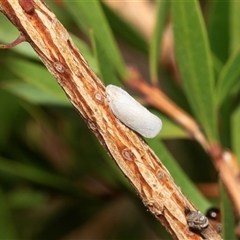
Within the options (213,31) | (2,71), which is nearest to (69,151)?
(2,71)

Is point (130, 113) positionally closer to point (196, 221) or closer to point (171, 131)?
point (196, 221)

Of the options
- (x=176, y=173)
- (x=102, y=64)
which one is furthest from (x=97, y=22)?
(x=176, y=173)

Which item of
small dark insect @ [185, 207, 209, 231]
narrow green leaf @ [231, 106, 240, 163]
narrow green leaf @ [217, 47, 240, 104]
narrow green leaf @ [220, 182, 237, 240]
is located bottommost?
narrow green leaf @ [231, 106, 240, 163]

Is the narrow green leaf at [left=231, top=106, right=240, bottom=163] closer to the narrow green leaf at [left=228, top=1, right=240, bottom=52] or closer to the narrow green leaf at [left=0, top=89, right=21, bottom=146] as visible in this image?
the narrow green leaf at [left=228, top=1, right=240, bottom=52]

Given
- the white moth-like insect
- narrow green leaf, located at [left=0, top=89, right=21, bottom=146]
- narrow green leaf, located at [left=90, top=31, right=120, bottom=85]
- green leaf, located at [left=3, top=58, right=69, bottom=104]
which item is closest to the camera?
the white moth-like insect

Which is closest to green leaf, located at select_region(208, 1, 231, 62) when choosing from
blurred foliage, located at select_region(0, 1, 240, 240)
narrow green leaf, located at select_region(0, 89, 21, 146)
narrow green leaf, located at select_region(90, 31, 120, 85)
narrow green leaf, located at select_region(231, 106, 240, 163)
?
blurred foliage, located at select_region(0, 1, 240, 240)

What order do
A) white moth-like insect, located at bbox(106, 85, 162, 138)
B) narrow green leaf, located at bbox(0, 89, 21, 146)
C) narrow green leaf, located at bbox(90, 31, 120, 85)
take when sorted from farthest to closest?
narrow green leaf, located at bbox(0, 89, 21, 146) < narrow green leaf, located at bbox(90, 31, 120, 85) < white moth-like insect, located at bbox(106, 85, 162, 138)

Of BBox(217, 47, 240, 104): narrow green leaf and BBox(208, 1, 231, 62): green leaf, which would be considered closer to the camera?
BBox(217, 47, 240, 104): narrow green leaf
